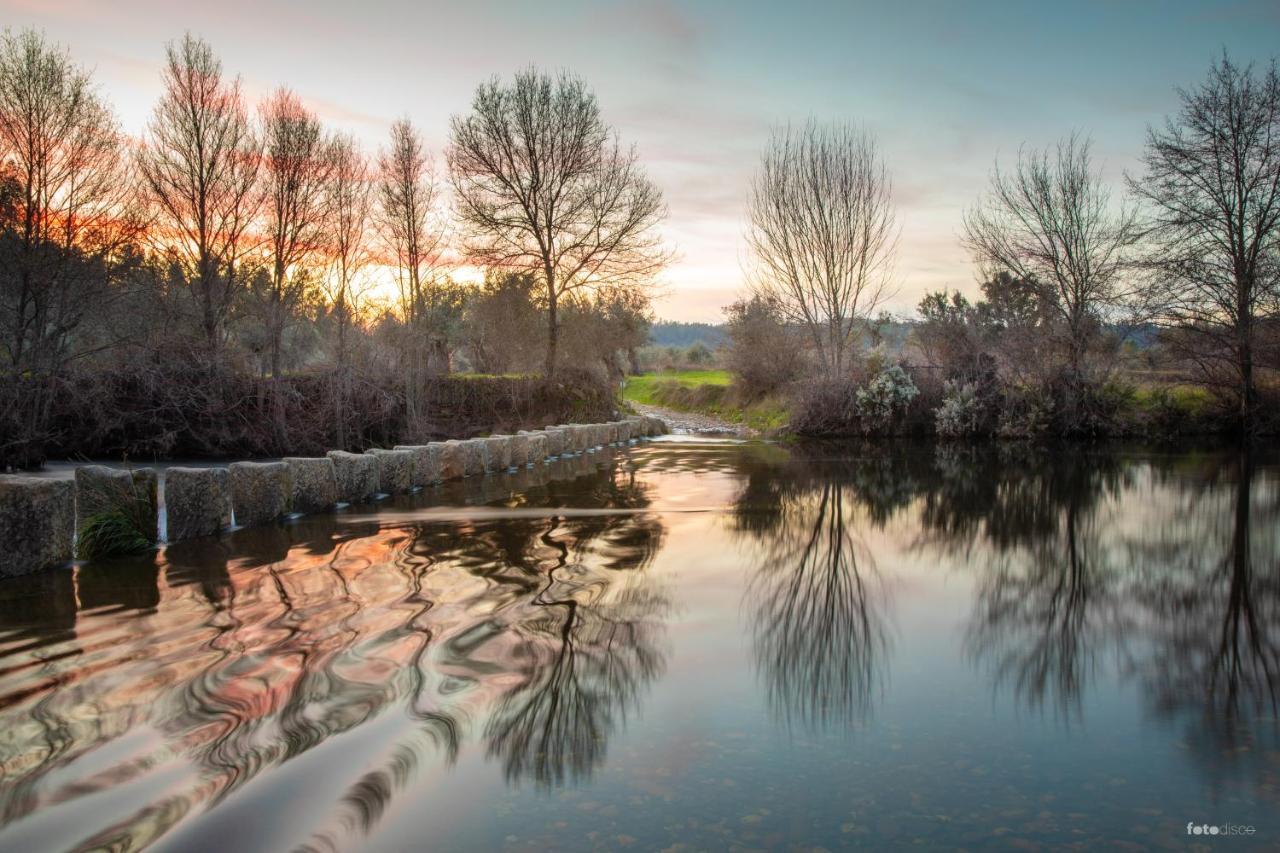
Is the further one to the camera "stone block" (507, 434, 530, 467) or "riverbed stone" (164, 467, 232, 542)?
"stone block" (507, 434, 530, 467)

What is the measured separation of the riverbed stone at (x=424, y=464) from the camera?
13.4 meters

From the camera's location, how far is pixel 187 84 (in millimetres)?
23344

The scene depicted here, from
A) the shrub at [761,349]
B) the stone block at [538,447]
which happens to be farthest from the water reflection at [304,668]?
the shrub at [761,349]

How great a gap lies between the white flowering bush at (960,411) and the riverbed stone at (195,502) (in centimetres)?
2023

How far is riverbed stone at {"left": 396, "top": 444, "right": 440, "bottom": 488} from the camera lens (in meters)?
13.4

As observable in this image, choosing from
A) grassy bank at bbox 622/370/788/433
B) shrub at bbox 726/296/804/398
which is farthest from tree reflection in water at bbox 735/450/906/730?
A: shrub at bbox 726/296/804/398

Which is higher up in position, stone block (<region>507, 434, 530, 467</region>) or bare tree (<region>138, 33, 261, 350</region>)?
bare tree (<region>138, 33, 261, 350</region>)

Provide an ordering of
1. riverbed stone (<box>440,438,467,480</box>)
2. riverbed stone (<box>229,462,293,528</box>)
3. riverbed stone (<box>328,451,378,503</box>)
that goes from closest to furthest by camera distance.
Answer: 1. riverbed stone (<box>229,462,293,528</box>)
2. riverbed stone (<box>328,451,378,503</box>)
3. riverbed stone (<box>440,438,467,480</box>)

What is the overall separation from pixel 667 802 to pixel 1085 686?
3.05 metres

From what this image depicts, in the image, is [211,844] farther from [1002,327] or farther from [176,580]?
[1002,327]

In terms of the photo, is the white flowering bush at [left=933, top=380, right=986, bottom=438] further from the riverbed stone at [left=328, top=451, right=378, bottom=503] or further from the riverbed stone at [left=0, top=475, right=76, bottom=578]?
the riverbed stone at [left=0, top=475, right=76, bottom=578]

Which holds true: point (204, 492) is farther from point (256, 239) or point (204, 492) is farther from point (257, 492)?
point (256, 239)

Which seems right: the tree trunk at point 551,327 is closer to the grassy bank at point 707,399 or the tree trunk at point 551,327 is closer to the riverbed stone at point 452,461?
the grassy bank at point 707,399

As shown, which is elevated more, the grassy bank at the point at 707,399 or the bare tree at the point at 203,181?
the bare tree at the point at 203,181
